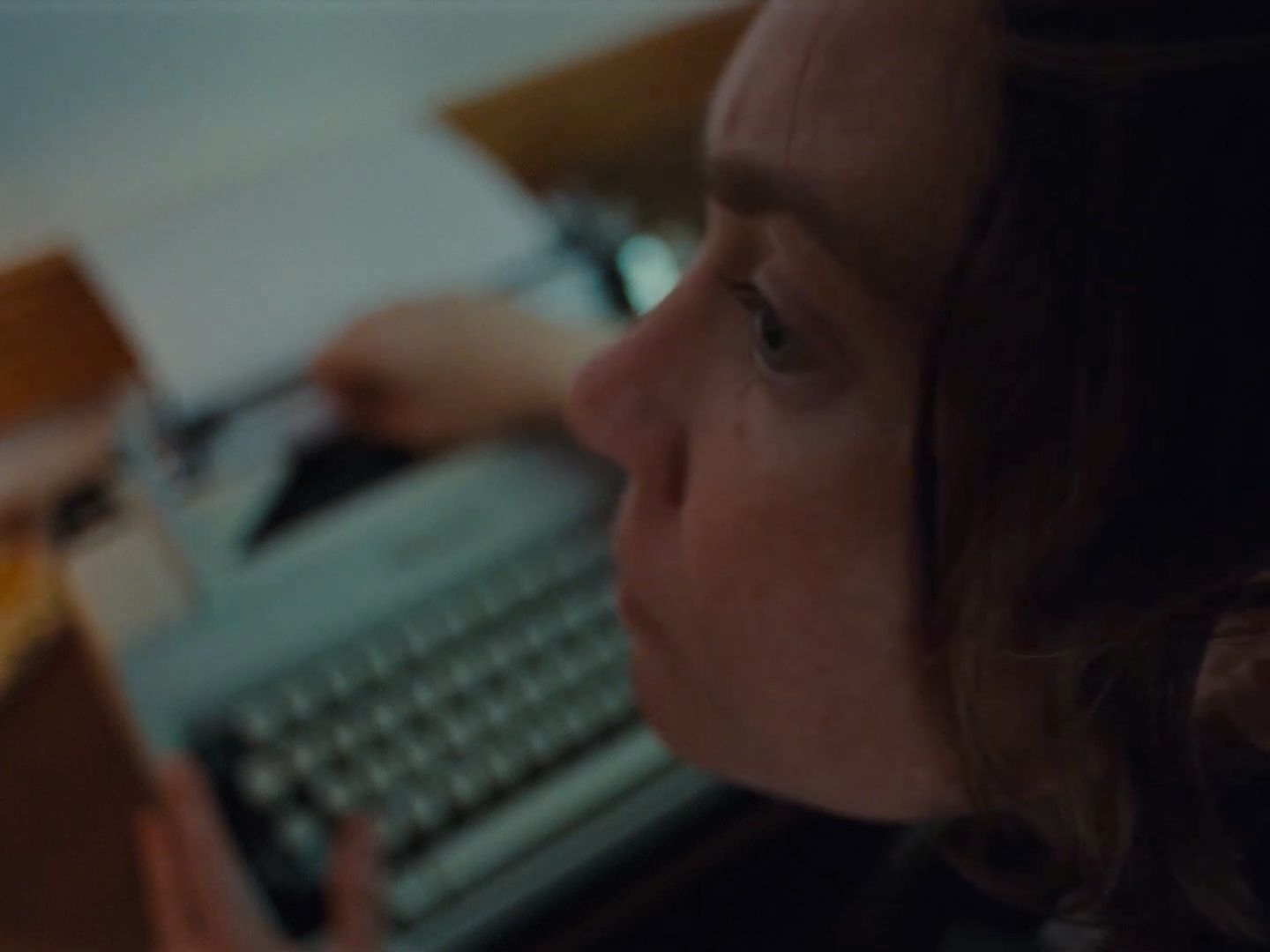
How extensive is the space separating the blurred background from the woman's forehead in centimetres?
35

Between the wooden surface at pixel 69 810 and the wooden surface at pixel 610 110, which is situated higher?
the wooden surface at pixel 610 110

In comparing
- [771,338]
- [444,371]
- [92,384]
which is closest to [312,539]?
[444,371]

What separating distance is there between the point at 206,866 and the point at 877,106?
0.42 m

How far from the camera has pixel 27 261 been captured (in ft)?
2.55

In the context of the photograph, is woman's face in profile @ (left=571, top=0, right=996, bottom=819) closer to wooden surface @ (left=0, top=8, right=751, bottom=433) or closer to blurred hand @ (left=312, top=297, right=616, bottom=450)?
blurred hand @ (left=312, top=297, right=616, bottom=450)

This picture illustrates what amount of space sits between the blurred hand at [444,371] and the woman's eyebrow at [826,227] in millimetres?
358

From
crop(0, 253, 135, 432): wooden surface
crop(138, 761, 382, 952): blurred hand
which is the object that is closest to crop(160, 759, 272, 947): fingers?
crop(138, 761, 382, 952): blurred hand

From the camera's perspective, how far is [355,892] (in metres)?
0.54

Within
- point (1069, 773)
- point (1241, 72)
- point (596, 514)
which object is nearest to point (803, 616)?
point (1069, 773)

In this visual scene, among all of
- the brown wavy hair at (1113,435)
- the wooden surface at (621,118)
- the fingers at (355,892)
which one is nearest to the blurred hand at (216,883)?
the fingers at (355,892)

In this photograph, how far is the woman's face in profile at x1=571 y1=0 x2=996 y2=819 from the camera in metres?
0.33

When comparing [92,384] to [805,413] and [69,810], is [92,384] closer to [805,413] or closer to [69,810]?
[69,810]

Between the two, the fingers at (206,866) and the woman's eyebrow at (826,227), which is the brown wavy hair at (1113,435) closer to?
the woman's eyebrow at (826,227)

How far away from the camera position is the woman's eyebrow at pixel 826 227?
338 mm
